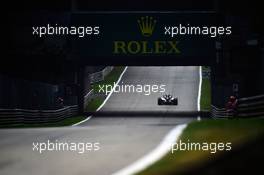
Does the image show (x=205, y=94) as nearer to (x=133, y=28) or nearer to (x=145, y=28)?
(x=145, y=28)

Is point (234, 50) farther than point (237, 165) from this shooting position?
Yes

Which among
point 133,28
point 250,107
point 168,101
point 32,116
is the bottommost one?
point 168,101

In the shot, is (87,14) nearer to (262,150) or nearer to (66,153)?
(66,153)

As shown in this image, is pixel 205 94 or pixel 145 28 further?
pixel 205 94

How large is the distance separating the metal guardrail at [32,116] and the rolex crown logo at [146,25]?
513 centimetres

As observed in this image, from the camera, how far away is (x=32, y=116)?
2180cm

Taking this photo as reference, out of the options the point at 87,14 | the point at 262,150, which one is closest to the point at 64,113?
the point at 87,14

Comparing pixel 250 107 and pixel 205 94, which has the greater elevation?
pixel 250 107

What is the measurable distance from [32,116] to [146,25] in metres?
7.70

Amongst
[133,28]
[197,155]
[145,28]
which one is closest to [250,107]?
[133,28]

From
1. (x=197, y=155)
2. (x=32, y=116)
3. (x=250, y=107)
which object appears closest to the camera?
(x=197, y=155)

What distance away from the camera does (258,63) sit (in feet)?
43.2

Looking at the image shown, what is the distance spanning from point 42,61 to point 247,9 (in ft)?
37.9

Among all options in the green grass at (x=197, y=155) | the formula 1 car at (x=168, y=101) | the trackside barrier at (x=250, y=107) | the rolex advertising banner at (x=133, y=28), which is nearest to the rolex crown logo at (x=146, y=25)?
the rolex advertising banner at (x=133, y=28)
